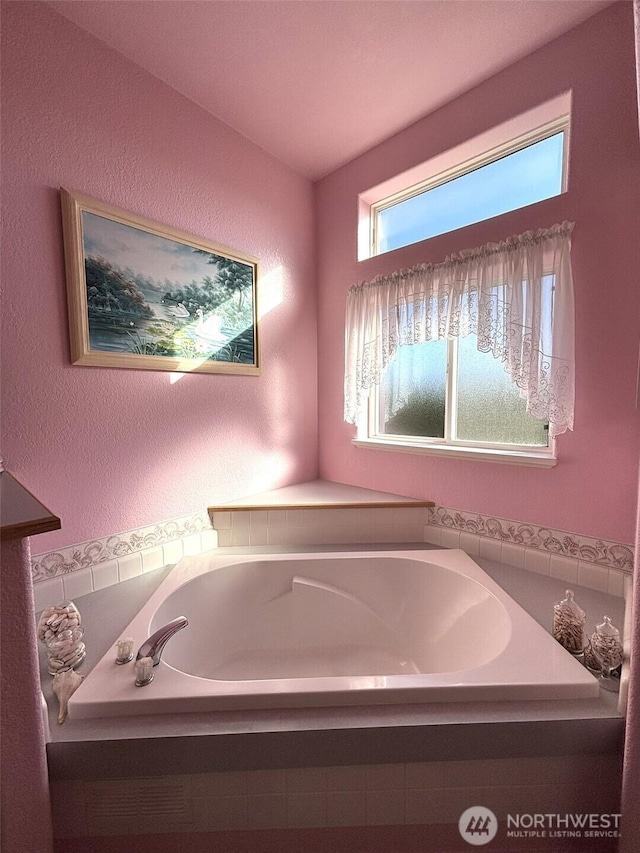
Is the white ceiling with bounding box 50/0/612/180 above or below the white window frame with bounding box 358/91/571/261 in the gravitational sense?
above

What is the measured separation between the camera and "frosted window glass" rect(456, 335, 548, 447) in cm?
159

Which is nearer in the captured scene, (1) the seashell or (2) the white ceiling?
(1) the seashell

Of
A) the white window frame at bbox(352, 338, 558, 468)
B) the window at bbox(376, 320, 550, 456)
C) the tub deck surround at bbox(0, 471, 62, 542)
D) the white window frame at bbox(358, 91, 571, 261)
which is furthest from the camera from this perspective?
the window at bbox(376, 320, 550, 456)

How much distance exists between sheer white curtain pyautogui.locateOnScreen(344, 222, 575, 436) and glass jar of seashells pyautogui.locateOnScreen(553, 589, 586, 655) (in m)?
0.64

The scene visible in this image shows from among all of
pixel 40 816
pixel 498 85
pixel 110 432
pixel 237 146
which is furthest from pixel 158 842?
pixel 498 85

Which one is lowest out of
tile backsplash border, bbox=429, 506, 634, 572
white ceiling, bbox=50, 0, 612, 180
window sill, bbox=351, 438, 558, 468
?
tile backsplash border, bbox=429, 506, 634, 572

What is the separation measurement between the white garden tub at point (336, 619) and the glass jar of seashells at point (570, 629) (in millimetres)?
35

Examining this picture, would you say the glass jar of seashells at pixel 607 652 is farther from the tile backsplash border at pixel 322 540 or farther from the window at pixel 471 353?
the window at pixel 471 353

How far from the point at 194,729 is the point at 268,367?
1576 millimetres

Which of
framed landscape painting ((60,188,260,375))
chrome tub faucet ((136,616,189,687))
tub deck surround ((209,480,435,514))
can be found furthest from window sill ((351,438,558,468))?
chrome tub faucet ((136,616,189,687))

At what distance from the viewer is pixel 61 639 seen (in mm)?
976

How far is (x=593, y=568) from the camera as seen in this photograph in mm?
1354

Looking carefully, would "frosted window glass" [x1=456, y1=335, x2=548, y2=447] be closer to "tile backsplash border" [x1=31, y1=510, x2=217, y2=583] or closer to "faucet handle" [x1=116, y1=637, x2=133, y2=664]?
"tile backsplash border" [x1=31, y1=510, x2=217, y2=583]

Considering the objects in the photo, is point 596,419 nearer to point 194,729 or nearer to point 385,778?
point 385,778
